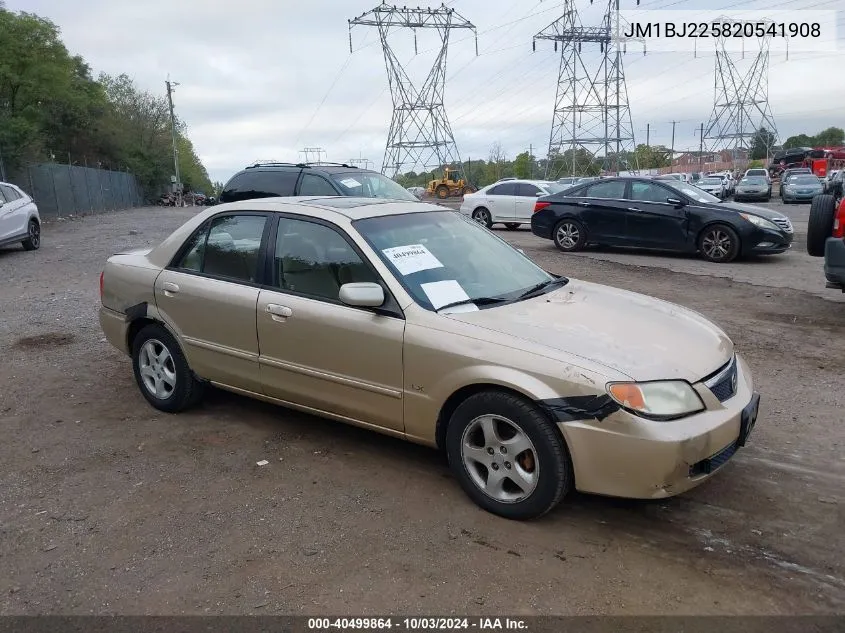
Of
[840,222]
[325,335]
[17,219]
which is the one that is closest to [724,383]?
[325,335]

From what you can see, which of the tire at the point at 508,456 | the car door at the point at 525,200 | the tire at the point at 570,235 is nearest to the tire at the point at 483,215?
the car door at the point at 525,200

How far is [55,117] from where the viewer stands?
144 ft

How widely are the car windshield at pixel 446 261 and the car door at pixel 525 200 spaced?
46.8 ft

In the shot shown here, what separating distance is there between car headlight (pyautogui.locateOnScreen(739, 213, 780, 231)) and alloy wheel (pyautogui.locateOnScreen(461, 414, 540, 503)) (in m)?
10.0

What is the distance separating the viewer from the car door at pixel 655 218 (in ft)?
40.7

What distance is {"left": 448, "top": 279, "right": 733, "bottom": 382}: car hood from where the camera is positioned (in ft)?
11.0

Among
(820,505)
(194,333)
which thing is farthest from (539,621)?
(194,333)

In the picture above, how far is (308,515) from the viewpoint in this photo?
3.64 metres

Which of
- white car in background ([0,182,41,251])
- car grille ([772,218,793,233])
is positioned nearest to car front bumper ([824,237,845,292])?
car grille ([772,218,793,233])

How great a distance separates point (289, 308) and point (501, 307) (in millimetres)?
1291

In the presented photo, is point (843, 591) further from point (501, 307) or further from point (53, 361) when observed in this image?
point (53, 361)

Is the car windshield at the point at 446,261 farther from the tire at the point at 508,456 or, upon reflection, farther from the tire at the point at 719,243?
the tire at the point at 719,243

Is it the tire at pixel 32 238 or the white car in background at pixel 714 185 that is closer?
the tire at pixel 32 238

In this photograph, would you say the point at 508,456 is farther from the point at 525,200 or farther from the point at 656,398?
the point at 525,200
